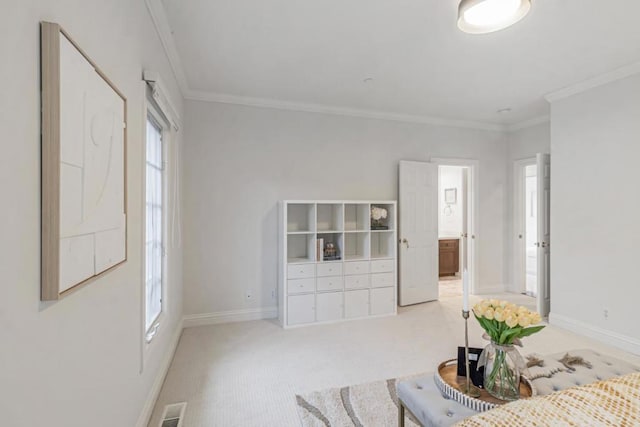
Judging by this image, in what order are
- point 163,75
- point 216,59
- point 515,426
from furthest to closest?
1. point 216,59
2. point 163,75
3. point 515,426

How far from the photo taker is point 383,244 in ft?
14.5

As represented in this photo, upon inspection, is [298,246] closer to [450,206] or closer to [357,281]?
[357,281]

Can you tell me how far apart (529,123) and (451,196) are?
7.60ft

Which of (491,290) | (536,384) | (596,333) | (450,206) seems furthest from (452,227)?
(536,384)

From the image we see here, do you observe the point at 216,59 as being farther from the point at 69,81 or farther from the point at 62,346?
the point at 62,346

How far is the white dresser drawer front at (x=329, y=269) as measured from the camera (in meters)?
3.79

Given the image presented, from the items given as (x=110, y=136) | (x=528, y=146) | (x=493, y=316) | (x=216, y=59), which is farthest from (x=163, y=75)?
(x=528, y=146)

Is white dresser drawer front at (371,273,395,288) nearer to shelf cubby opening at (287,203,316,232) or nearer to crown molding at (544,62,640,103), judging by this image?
shelf cubby opening at (287,203,316,232)

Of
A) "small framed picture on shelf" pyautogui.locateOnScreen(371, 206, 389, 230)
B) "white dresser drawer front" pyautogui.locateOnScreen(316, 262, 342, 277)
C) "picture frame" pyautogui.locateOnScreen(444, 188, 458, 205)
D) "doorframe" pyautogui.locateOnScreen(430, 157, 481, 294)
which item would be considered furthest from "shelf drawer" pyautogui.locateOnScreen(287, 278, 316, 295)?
"picture frame" pyautogui.locateOnScreen(444, 188, 458, 205)

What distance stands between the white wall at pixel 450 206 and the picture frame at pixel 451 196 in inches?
1.2

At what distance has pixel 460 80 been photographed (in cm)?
339

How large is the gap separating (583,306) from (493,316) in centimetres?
289

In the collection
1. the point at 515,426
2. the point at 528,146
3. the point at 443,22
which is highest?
the point at 443,22

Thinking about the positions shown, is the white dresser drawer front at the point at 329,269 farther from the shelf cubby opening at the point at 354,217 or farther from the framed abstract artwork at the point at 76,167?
the framed abstract artwork at the point at 76,167
